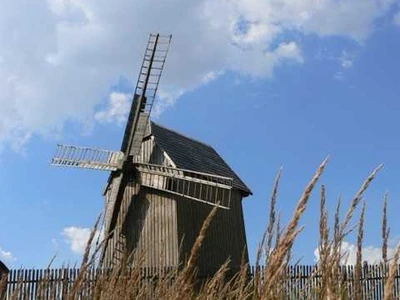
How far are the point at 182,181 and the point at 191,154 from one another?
8.11ft

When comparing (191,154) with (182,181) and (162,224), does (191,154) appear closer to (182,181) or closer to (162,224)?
(182,181)

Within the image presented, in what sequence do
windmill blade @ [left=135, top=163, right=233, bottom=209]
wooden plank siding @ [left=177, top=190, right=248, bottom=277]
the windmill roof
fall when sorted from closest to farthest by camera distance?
windmill blade @ [left=135, top=163, right=233, bottom=209] < wooden plank siding @ [left=177, top=190, right=248, bottom=277] < the windmill roof

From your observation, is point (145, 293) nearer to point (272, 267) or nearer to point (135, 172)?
point (272, 267)

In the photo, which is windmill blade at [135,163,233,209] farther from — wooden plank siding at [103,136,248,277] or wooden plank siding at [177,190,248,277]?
wooden plank siding at [177,190,248,277]

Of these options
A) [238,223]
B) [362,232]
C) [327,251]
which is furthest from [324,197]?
[238,223]

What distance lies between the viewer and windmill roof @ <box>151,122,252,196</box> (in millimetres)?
20375

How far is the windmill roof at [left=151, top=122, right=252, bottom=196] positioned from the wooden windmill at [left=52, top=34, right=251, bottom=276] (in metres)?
0.04

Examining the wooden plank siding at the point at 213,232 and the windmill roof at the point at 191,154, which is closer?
the wooden plank siding at the point at 213,232

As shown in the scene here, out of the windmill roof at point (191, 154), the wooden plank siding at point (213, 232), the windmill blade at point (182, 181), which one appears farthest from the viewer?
the windmill roof at point (191, 154)

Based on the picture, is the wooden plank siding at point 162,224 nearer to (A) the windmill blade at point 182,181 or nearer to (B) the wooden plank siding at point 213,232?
(B) the wooden plank siding at point 213,232

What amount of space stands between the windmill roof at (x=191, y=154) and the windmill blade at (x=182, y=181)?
60 cm

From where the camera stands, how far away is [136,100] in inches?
831

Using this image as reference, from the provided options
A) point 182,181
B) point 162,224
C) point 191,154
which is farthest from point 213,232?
point 191,154

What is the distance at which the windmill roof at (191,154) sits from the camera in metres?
20.4
